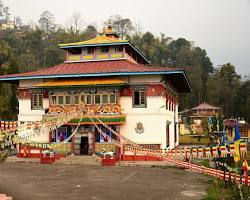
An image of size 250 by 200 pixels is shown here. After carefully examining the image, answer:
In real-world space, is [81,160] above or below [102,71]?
below

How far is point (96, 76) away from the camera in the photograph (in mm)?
30812

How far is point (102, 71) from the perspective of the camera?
30.3 metres

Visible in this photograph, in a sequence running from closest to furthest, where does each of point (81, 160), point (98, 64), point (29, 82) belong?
1. point (81, 160)
2. point (29, 82)
3. point (98, 64)

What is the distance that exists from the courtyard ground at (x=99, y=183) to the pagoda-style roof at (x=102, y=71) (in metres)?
8.07

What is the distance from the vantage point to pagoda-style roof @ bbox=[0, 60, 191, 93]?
2925 cm

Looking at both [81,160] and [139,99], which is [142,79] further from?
[81,160]

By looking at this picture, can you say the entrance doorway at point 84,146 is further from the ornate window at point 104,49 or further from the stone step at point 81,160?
the ornate window at point 104,49

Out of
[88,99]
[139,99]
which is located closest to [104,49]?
[88,99]

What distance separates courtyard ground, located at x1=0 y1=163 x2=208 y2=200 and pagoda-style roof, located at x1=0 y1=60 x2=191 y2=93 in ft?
26.5

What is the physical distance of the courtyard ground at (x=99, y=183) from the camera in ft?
51.2

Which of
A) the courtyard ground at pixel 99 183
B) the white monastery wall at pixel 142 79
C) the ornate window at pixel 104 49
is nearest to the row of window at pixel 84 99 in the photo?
the white monastery wall at pixel 142 79

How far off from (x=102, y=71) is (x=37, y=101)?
7.06 m

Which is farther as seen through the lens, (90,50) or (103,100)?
(90,50)

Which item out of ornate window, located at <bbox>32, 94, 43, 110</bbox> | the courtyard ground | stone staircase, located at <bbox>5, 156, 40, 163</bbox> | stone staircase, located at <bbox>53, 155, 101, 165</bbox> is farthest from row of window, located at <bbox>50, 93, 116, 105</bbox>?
the courtyard ground
